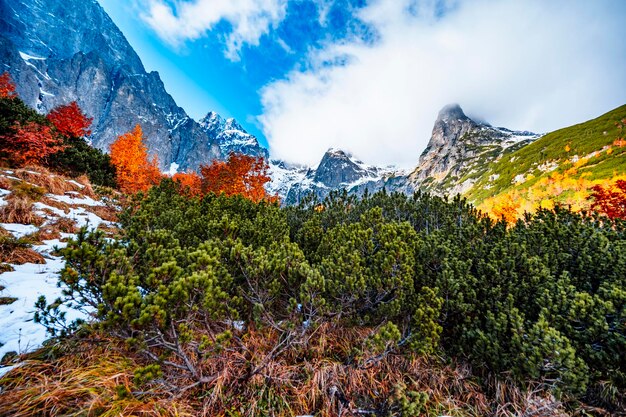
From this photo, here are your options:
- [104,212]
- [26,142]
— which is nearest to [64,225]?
[104,212]

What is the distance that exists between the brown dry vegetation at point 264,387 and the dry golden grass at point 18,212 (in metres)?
6.66

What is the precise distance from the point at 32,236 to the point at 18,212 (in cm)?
161

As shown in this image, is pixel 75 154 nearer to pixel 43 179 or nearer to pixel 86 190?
pixel 86 190

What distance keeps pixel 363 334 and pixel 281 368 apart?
1561 millimetres

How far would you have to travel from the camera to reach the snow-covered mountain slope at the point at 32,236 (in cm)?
395

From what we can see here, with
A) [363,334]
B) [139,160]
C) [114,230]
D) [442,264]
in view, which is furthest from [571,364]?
[139,160]

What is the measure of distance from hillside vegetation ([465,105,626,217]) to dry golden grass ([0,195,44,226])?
101 ft

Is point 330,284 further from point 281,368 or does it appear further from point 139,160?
point 139,160

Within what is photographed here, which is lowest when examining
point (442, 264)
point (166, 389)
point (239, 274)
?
point (166, 389)

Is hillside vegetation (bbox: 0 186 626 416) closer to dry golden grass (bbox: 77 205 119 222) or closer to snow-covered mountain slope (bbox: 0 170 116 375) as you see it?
snow-covered mountain slope (bbox: 0 170 116 375)

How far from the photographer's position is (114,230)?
930cm

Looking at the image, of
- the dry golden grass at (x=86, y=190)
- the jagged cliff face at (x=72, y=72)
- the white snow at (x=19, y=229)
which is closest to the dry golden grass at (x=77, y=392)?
the white snow at (x=19, y=229)

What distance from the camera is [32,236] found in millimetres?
6770

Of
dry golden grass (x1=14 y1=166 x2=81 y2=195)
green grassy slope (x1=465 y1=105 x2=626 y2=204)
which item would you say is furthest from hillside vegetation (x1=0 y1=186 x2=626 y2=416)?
green grassy slope (x1=465 y1=105 x2=626 y2=204)
